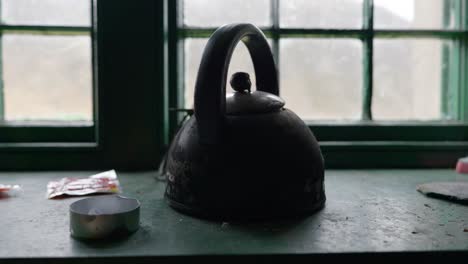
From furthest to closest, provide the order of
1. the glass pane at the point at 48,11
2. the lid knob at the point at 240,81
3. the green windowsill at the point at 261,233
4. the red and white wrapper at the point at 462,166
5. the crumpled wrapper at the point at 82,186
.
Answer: the glass pane at the point at 48,11, the red and white wrapper at the point at 462,166, the crumpled wrapper at the point at 82,186, the lid knob at the point at 240,81, the green windowsill at the point at 261,233

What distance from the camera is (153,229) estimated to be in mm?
783

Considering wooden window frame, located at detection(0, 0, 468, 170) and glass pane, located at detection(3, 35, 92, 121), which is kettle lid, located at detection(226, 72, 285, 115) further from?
glass pane, located at detection(3, 35, 92, 121)

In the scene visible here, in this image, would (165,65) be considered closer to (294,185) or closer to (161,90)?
(161,90)

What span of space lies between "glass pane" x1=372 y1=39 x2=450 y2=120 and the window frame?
706mm

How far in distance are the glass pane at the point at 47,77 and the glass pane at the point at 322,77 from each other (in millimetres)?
631

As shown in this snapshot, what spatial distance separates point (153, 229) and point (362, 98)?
37.4 inches

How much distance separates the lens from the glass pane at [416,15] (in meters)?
1.49

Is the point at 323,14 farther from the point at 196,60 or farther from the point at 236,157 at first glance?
the point at 236,157

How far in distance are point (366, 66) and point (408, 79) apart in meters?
0.16

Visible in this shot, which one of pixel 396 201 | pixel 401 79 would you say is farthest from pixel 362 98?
pixel 396 201

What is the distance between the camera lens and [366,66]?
1493 mm

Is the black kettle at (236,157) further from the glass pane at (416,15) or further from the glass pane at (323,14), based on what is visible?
the glass pane at (416,15)

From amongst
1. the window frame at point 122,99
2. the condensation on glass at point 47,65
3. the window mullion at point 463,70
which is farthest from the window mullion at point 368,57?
the condensation on glass at point 47,65

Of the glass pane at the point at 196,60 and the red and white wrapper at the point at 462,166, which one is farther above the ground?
the glass pane at the point at 196,60
